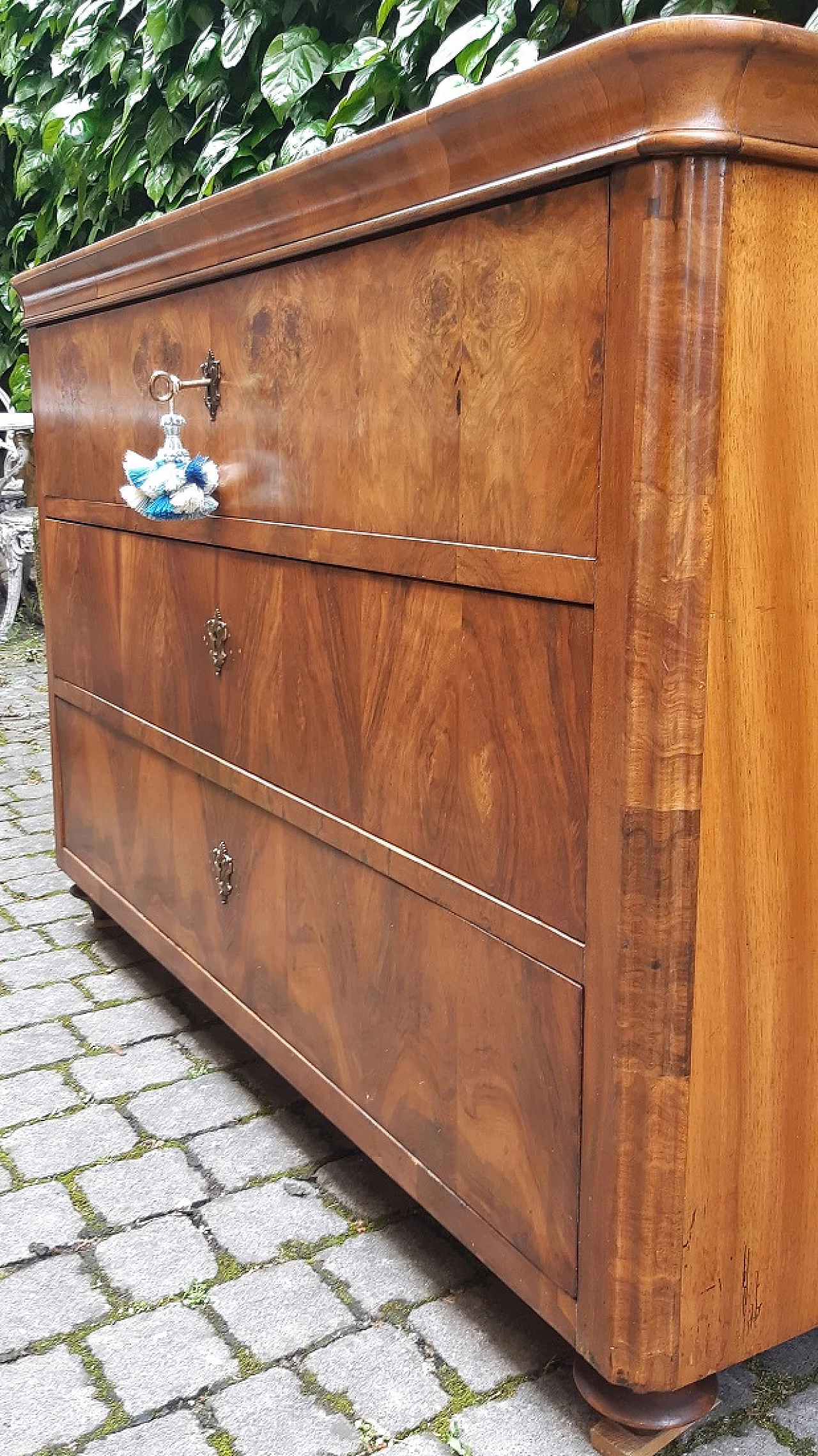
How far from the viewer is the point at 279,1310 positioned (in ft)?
5.05

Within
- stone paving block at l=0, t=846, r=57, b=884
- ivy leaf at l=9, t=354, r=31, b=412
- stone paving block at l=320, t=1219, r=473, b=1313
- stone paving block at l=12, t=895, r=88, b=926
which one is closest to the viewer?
stone paving block at l=320, t=1219, r=473, b=1313

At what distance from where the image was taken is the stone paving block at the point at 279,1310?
148 cm

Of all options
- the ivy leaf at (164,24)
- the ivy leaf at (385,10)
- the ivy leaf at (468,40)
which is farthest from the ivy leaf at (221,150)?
the ivy leaf at (468,40)

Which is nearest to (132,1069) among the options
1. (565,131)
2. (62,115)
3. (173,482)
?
(173,482)

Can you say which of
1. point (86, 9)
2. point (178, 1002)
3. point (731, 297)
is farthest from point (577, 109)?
point (86, 9)

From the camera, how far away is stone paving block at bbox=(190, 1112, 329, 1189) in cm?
184

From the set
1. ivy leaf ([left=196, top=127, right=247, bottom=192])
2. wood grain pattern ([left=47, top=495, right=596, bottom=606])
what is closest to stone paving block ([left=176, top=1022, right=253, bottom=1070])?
wood grain pattern ([left=47, top=495, right=596, bottom=606])

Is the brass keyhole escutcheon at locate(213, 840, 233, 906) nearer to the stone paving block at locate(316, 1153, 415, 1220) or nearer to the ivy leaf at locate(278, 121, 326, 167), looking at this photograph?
the stone paving block at locate(316, 1153, 415, 1220)

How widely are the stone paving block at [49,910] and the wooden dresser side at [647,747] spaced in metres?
1.80

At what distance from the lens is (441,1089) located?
1471 millimetres

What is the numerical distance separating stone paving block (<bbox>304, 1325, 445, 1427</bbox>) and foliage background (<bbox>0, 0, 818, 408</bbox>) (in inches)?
67.9

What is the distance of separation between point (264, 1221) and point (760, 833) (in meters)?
0.93

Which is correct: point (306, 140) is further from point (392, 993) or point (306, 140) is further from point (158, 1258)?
point (158, 1258)

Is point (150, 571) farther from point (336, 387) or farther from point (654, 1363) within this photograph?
point (654, 1363)
